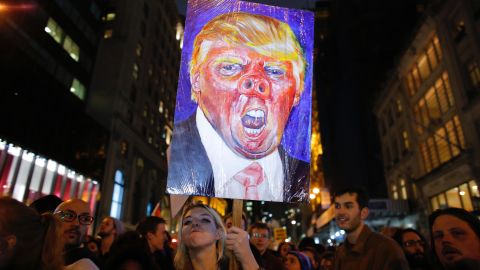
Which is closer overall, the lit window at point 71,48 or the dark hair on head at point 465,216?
the dark hair on head at point 465,216

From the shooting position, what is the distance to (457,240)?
296cm

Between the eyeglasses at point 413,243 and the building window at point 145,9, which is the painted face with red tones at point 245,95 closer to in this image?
the eyeglasses at point 413,243

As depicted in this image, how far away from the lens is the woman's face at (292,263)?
581cm

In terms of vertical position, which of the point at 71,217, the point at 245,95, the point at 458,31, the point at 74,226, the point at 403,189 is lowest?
the point at 74,226

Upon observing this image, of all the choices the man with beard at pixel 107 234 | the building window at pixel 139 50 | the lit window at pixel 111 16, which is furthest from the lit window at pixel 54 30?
the man with beard at pixel 107 234

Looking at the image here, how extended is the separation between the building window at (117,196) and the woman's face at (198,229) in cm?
3429

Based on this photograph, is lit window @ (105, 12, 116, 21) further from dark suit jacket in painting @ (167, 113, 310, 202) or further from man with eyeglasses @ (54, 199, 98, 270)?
dark suit jacket in painting @ (167, 113, 310, 202)

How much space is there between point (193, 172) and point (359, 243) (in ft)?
7.38

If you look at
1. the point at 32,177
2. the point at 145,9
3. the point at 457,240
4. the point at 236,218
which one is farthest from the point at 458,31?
the point at 145,9

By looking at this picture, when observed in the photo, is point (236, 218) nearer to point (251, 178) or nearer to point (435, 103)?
point (251, 178)

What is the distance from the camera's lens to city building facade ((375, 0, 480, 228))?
2066 centimetres

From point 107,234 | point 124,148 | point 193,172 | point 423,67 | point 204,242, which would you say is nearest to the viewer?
point 204,242

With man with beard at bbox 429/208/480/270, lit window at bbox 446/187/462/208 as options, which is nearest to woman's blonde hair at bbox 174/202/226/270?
man with beard at bbox 429/208/480/270

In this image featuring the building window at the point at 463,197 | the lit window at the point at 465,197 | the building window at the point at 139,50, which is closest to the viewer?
the building window at the point at 463,197
